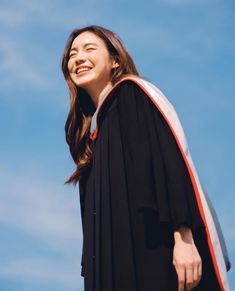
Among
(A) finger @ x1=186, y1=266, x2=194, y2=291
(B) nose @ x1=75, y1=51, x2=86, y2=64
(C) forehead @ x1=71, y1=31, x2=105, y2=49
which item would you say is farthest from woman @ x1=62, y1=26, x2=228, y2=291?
(C) forehead @ x1=71, y1=31, x2=105, y2=49

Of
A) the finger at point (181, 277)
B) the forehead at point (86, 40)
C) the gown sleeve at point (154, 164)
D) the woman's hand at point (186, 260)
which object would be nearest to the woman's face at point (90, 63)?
the forehead at point (86, 40)

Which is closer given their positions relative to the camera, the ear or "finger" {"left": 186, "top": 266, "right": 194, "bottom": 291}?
"finger" {"left": 186, "top": 266, "right": 194, "bottom": 291}

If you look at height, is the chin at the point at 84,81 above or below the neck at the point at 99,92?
above

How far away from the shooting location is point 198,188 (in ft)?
11.9

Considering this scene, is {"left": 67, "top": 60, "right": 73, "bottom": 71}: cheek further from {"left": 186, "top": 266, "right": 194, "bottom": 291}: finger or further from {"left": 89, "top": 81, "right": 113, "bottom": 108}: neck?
{"left": 186, "top": 266, "right": 194, "bottom": 291}: finger

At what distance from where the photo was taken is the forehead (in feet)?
14.6

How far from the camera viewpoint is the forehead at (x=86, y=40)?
4438 millimetres

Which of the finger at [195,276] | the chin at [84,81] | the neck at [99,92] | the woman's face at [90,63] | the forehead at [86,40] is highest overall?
the forehead at [86,40]

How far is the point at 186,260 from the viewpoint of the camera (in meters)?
3.42

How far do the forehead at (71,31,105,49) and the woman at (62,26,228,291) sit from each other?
11.7 inches

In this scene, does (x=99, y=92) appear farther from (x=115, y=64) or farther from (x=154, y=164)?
(x=154, y=164)

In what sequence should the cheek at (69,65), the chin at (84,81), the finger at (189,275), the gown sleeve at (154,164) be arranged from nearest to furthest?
the finger at (189,275) → the gown sleeve at (154,164) → the chin at (84,81) → the cheek at (69,65)

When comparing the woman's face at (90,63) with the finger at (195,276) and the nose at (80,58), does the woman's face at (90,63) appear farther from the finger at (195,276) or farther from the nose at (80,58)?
the finger at (195,276)

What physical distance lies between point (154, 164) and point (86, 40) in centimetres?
114
